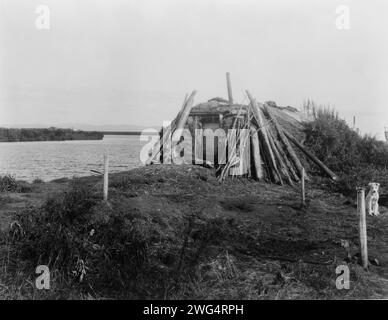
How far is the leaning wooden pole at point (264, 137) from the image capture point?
11.8m

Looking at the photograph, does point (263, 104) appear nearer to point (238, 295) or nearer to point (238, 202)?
point (238, 202)

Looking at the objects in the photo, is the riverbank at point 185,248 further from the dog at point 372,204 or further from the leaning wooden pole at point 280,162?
the leaning wooden pole at point 280,162

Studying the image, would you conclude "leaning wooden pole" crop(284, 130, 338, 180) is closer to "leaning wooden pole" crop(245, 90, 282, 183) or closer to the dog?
"leaning wooden pole" crop(245, 90, 282, 183)

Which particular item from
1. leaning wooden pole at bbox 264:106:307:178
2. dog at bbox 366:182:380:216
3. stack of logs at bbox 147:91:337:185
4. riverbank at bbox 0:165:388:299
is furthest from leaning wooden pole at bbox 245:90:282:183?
dog at bbox 366:182:380:216

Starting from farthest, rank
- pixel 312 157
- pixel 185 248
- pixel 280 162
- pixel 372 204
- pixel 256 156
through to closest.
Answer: pixel 312 157 → pixel 280 162 → pixel 256 156 → pixel 372 204 → pixel 185 248

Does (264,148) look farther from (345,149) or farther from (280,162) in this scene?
(345,149)

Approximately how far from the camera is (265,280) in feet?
17.2

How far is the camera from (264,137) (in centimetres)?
1249

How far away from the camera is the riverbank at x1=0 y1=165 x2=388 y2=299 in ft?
16.6

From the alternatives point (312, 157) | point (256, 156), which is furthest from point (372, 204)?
point (312, 157)

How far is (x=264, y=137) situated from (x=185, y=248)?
22.5ft

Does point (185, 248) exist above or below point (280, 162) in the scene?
below

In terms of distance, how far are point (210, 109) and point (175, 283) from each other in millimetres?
10096
